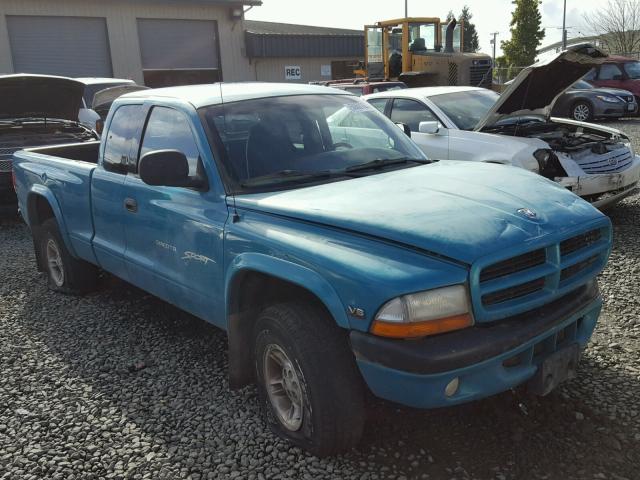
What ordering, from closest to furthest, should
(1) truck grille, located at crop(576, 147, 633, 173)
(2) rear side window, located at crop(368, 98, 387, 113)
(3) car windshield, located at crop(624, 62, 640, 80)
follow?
(1) truck grille, located at crop(576, 147, 633, 173) → (2) rear side window, located at crop(368, 98, 387, 113) → (3) car windshield, located at crop(624, 62, 640, 80)

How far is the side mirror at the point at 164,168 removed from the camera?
10.1 ft

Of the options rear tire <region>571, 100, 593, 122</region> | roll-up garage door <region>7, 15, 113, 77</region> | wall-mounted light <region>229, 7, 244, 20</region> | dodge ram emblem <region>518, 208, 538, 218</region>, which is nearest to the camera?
dodge ram emblem <region>518, 208, 538, 218</region>

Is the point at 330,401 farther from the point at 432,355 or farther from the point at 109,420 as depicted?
the point at 109,420

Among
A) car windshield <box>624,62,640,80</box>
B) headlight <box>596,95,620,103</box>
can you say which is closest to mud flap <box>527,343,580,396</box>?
headlight <box>596,95,620,103</box>

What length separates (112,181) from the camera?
4156 millimetres

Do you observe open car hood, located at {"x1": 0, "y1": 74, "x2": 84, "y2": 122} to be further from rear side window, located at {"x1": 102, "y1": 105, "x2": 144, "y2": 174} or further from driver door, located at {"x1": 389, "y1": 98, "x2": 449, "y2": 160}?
driver door, located at {"x1": 389, "y1": 98, "x2": 449, "y2": 160}

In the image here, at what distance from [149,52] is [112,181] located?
20437 mm

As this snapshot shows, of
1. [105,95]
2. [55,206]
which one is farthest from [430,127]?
[105,95]

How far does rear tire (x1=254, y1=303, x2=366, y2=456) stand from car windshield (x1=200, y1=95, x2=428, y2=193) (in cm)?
82

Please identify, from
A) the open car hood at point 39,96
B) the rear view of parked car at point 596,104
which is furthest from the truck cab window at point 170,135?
the rear view of parked car at point 596,104

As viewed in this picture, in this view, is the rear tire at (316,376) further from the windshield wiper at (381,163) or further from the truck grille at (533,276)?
the windshield wiper at (381,163)

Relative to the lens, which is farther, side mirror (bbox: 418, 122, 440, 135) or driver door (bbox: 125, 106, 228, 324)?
side mirror (bbox: 418, 122, 440, 135)

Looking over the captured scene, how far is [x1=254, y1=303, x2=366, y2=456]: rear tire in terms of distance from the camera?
260cm

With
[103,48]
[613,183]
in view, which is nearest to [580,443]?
[613,183]
